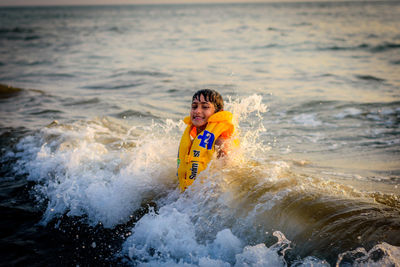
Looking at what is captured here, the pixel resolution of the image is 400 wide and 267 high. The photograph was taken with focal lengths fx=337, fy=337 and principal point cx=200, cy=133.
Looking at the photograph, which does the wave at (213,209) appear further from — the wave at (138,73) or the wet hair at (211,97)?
the wave at (138,73)

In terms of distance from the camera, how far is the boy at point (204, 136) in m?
4.08

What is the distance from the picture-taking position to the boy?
4.08 m

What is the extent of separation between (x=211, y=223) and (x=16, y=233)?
7.20 feet

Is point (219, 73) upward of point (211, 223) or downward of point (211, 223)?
upward

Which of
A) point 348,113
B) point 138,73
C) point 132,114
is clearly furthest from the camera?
→ point 138,73

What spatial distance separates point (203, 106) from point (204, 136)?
409 millimetres

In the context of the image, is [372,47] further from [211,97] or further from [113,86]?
[211,97]

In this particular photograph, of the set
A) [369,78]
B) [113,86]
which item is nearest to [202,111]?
[113,86]

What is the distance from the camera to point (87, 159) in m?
5.52

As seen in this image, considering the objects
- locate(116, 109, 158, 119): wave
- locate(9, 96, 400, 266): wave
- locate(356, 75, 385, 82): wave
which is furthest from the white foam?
locate(116, 109, 158, 119): wave

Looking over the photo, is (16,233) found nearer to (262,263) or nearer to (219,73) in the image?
(262,263)

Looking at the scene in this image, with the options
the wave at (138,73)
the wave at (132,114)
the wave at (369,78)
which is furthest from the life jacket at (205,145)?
the wave at (138,73)

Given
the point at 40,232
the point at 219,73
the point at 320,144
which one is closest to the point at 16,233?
the point at 40,232

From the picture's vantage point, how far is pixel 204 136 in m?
4.08
